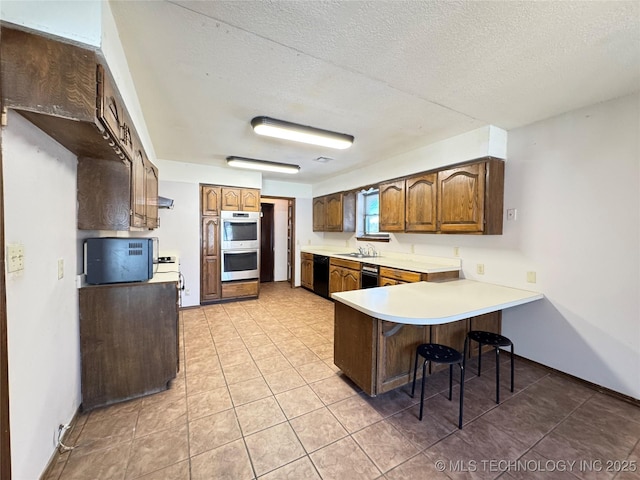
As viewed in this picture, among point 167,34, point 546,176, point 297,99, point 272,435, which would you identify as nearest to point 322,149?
point 297,99

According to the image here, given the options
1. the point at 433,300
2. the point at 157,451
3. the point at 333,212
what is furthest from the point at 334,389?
the point at 333,212

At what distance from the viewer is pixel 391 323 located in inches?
80.0

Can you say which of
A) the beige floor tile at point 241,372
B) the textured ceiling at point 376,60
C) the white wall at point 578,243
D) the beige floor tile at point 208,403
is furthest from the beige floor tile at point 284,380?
the textured ceiling at point 376,60

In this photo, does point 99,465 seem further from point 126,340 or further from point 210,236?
point 210,236

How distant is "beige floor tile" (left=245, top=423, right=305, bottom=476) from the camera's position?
1.49 meters

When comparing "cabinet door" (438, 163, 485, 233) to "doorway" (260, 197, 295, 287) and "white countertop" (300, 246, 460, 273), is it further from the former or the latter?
"doorway" (260, 197, 295, 287)

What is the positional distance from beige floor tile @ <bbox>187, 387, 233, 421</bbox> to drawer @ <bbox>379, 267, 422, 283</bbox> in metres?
2.25

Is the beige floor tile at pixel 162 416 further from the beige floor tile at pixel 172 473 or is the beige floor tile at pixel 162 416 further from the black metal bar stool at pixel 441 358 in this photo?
the black metal bar stool at pixel 441 358

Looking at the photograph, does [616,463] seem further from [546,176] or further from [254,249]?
[254,249]

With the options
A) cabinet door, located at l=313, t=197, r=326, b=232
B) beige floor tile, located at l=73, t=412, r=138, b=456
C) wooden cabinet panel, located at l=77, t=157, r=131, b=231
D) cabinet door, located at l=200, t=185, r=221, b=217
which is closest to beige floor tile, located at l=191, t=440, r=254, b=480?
beige floor tile, located at l=73, t=412, r=138, b=456

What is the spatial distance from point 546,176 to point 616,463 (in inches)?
86.0

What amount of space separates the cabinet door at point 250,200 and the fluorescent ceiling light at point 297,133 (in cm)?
215

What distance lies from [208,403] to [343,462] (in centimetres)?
112

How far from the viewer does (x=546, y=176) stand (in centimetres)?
248
